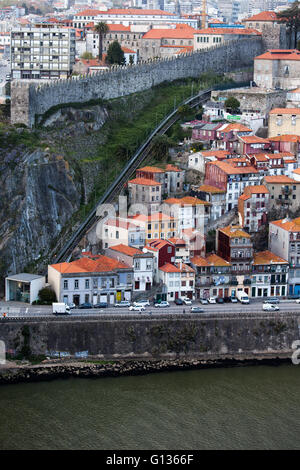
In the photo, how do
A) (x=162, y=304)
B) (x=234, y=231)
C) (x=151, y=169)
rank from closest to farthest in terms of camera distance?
(x=162, y=304), (x=234, y=231), (x=151, y=169)

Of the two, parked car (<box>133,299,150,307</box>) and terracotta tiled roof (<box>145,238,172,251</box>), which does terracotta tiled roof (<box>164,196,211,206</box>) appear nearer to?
terracotta tiled roof (<box>145,238,172,251</box>)

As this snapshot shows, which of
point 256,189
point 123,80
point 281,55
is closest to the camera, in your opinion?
point 256,189

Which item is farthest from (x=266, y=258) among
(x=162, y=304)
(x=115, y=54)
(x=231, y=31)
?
(x=231, y=31)

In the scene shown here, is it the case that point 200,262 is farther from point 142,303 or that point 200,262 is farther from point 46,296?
point 46,296

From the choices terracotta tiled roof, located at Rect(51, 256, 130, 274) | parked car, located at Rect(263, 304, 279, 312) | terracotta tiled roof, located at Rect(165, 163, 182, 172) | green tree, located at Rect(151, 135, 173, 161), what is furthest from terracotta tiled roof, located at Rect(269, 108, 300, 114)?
terracotta tiled roof, located at Rect(51, 256, 130, 274)

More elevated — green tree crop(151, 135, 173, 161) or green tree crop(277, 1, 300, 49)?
green tree crop(277, 1, 300, 49)

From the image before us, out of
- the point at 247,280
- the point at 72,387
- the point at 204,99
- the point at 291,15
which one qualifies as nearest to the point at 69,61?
the point at 204,99
